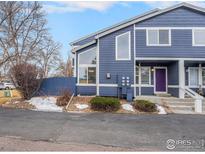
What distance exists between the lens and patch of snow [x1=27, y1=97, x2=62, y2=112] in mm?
16969

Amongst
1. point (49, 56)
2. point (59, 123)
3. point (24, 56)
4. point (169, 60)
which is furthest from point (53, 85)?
point (49, 56)

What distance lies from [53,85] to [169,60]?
30.4 feet

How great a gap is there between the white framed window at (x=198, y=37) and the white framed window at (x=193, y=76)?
240 centimetres

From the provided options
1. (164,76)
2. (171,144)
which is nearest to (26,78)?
(164,76)

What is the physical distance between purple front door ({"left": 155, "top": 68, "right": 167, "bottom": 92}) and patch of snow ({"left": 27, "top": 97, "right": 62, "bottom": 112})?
8.31m

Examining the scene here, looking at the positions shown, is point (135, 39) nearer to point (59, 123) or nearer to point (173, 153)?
point (59, 123)

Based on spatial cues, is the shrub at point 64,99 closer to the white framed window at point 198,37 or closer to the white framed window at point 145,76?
the white framed window at point 145,76

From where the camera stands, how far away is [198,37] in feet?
65.8

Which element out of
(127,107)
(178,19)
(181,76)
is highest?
(178,19)

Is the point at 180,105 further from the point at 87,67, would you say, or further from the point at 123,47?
the point at 87,67

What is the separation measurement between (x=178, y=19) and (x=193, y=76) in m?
4.67

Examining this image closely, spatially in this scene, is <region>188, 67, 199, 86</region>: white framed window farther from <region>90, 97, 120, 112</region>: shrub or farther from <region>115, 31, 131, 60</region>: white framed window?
<region>90, 97, 120, 112</region>: shrub

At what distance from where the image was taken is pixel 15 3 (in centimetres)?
3416

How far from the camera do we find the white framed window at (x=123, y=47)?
66.3 feet
